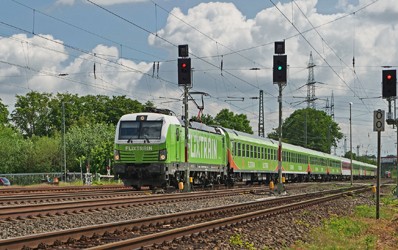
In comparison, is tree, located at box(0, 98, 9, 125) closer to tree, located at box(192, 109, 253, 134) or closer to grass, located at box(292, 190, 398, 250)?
tree, located at box(192, 109, 253, 134)

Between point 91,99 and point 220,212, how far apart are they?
97.9 meters

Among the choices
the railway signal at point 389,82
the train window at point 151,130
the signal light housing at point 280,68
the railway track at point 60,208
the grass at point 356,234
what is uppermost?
the signal light housing at point 280,68

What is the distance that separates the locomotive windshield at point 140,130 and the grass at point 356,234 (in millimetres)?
10954

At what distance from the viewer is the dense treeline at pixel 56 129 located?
8625cm

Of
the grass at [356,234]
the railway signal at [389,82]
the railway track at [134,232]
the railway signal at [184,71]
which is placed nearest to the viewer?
the railway track at [134,232]

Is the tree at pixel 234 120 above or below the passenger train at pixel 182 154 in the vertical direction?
above

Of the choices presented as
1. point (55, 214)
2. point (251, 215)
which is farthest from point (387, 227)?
point (55, 214)

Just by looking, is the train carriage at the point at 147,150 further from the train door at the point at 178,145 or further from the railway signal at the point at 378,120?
the railway signal at the point at 378,120

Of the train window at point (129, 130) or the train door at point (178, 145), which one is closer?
the train window at point (129, 130)

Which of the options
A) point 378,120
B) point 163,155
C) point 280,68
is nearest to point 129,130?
point 163,155

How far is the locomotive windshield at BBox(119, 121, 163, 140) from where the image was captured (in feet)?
95.6

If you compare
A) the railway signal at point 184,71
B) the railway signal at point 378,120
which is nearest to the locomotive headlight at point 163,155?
the railway signal at point 184,71

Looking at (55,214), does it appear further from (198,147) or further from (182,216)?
(198,147)

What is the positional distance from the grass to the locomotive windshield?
11.0m
